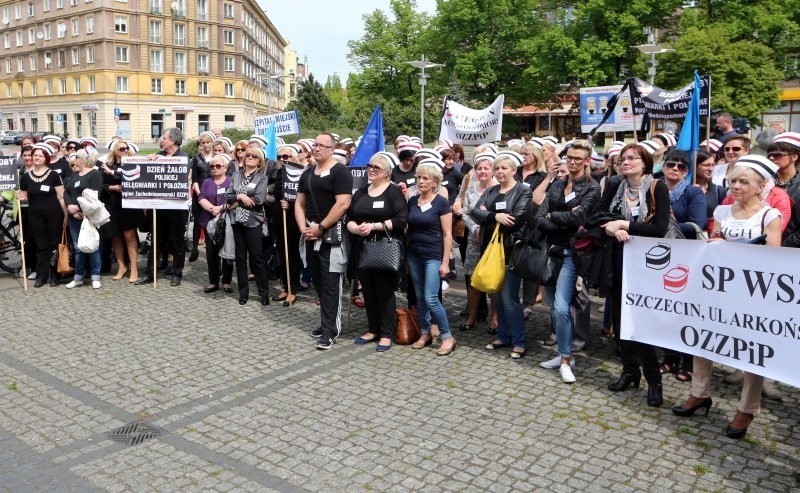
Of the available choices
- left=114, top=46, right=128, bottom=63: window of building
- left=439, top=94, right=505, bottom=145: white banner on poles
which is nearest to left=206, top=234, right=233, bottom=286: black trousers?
left=439, top=94, right=505, bottom=145: white banner on poles

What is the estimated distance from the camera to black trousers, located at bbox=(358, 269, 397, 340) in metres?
7.24

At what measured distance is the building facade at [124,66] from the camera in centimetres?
7800

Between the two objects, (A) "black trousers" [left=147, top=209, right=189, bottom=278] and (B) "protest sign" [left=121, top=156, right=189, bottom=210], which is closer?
(B) "protest sign" [left=121, top=156, right=189, bottom=210]

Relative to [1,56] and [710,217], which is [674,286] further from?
[1,56]

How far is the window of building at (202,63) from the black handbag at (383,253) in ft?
270

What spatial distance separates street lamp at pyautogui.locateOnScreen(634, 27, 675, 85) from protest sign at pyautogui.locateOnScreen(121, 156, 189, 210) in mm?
16059

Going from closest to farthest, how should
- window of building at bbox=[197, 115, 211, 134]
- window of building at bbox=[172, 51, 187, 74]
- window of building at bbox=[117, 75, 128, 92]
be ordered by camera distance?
window of building at bbox=[117, 75, 128, 92], window of building at bbox=[172, 51, 187, 74], window of building at bbox=[197, 115, 211, 134]

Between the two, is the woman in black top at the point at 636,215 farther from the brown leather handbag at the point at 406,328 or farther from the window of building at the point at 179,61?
the window of building at the point at 179,61

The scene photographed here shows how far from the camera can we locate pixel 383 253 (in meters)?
7.01

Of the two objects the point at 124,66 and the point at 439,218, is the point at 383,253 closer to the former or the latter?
the point at 439,218

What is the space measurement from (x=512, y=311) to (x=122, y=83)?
265 ft

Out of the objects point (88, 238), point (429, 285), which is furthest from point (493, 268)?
point (88, 238)

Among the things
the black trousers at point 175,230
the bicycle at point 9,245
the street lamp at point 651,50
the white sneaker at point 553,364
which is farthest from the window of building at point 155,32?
the white sneaker at point 553,364

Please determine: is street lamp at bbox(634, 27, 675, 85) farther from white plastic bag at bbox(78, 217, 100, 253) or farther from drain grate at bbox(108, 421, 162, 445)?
drain grate at bbox(108, 421, 162, 445)
